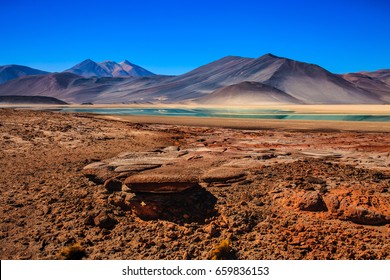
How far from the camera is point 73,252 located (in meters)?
5.52

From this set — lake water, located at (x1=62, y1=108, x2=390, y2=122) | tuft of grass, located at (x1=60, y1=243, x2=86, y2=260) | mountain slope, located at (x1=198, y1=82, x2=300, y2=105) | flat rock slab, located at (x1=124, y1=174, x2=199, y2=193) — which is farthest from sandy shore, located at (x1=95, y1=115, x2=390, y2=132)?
mountain slope, located at (x1=198, y1=82, x2=300, y2=105)

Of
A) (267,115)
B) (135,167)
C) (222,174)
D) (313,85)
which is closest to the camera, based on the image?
(222,174)

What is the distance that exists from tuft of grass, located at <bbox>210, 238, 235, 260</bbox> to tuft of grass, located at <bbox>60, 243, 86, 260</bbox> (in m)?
1.90

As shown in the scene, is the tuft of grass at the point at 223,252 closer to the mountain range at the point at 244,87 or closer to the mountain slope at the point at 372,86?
the mountain range at the point at 244,87

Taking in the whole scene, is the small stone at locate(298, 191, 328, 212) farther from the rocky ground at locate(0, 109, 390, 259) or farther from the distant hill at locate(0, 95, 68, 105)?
the distant hill at locate(0, 95, 68, 105)

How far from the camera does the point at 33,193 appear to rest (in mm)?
7242

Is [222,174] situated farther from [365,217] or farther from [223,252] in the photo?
[365,217]

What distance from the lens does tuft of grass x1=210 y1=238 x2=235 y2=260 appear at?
5375 millimetres

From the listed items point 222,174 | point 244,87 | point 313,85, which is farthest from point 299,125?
point 313,85

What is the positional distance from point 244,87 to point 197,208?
118 m

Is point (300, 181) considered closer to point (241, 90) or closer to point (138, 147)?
point (138, 147)

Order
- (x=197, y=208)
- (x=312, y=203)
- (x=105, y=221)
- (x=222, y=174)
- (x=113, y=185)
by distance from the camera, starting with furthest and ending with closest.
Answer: (x=222, y=174)
(x=113, y=185)
(x=197, y=208)
(x=105, y=221)
(x=312, y=203)

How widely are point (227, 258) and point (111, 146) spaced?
730 centimetres

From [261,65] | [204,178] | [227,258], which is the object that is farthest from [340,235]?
[261,65]
